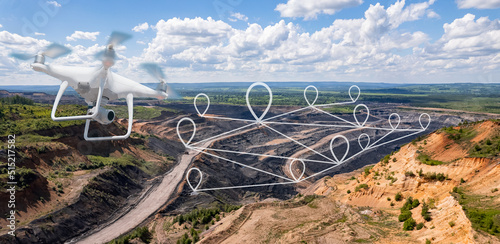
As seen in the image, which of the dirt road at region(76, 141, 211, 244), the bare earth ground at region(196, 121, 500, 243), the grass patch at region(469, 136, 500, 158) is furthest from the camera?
the dirt road at region(76, 141, 211, 244)

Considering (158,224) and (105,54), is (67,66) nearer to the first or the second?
(105,54)

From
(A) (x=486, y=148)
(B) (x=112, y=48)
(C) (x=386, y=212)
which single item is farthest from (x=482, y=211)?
(B) (x=112, y=48)

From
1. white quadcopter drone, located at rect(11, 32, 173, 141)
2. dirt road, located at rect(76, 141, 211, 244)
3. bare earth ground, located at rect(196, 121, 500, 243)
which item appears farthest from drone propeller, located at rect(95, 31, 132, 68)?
dirt road, located at rect(76, 141, 211, 244)

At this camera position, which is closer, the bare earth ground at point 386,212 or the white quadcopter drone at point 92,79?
the white quadcopter drone at point 92,79

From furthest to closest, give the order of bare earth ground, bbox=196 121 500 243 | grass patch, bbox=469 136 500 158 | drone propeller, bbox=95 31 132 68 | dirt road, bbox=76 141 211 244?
1. dirt road, bbox=76 141 211 244
2. grass patch, bbox=469 136 500 158
3. bare earth ground, bbox=196 121 500 243
4. drone propeller, bbox=95 31 132 68

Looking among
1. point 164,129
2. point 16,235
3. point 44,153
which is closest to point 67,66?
point 16,235

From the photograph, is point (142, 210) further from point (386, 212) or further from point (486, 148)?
point (486, 148)

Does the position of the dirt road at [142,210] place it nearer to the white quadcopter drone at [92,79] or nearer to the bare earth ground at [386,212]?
the bare earth ground at [386,212]

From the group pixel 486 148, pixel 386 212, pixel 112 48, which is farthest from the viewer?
pixel 486 148

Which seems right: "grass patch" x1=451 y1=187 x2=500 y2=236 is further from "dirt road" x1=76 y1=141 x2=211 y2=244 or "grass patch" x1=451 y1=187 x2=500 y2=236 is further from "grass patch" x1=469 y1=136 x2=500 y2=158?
"dirt road" x1=76 y1=141 x2=211 y2=244

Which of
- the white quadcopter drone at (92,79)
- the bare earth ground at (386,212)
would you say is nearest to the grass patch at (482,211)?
the bare earth ground at (386,212)
